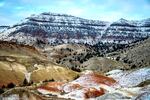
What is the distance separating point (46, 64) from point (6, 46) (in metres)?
20.4

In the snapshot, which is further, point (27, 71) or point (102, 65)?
point (102, 65)

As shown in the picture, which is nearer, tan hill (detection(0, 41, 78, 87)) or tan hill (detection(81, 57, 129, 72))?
tan hill (detection(0, 41, 78, 87))

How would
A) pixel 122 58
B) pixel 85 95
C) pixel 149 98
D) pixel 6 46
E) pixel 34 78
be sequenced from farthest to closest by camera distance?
pixel 122 58 < pixel 6 46 < pixel 34 78 < pixel 85 95 < pixel 149 98

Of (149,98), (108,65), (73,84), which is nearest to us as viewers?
(149,98)

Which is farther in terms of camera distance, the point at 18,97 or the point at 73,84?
the point at 73,84

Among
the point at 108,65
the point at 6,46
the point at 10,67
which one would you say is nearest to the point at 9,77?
the point at 10,67

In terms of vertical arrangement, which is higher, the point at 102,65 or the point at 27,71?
the point at 27,71

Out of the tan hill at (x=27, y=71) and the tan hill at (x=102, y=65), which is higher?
the tan hill at (x=27, y=71)

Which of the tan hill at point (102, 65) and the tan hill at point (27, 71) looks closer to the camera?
the tan hill at point (27, 71)

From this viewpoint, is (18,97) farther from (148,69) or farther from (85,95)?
(148,69)

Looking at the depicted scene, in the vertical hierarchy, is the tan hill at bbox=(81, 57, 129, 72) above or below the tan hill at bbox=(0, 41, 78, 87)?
below

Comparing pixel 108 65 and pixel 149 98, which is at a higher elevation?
pixel 149 98

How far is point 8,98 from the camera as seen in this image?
4997cm

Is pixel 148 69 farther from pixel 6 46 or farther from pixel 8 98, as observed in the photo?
pixel 6 46
